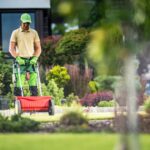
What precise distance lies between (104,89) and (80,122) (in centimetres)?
644

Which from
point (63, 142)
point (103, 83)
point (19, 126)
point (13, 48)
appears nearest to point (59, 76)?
point (103, 83)

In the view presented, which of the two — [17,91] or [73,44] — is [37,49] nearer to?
[17,91]

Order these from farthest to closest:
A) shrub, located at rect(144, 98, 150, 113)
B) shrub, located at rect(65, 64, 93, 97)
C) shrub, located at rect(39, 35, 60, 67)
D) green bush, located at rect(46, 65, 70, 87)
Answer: shrub, located at rect(39, 35, 60, 67) < green bush, located at rect(46, 65, 70, 87) < shrub, located at rect(65, 64, 93, 97) < shrub, located at rect(144, 98, 150, 113)

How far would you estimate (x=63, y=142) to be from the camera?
969 centimetres

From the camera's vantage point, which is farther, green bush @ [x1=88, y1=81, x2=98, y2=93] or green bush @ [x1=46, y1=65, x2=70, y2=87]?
green bush @ [x1=46, y1=65, x2=70, y2=87]

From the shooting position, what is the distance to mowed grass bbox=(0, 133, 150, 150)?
9.48 meters

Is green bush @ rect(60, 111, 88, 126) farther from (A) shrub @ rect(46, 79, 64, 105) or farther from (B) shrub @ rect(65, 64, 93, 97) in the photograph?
(B) shrub @ rect(65, 64, 93, 97)

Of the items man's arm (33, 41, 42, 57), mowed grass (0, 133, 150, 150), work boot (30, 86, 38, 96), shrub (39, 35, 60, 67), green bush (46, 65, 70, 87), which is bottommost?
mowed grass (0, 133, 150, 150)

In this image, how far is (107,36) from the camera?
767 cm

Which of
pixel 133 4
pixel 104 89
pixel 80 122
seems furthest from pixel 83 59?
pixel 133 4

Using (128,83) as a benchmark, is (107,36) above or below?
above

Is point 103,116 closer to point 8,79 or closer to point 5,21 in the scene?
point 8,79

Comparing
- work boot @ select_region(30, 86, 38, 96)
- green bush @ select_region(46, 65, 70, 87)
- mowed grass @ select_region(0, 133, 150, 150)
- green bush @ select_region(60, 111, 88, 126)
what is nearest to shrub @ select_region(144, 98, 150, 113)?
green bush @ select_region(60, 111, 88, 126)

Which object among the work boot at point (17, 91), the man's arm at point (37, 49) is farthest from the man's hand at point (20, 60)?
the work boot at point (17, 91)
